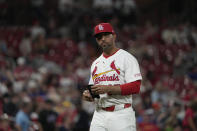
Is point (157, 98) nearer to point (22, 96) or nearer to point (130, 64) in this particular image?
point (22, 96)

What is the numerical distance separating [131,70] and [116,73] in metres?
0.18

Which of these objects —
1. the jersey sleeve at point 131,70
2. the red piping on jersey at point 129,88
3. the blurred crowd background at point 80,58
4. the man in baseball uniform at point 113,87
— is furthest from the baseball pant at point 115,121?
the blurred crowd background at point 80,58

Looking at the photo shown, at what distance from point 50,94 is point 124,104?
19.6ft

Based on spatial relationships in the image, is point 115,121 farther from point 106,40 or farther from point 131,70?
point 106,40

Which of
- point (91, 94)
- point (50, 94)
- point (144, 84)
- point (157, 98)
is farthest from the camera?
point (144, 84)

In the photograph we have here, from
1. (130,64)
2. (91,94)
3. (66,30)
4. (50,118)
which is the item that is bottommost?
(50,118)

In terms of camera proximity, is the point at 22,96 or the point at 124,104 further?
the point at 22,96

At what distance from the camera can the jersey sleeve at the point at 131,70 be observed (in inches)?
162

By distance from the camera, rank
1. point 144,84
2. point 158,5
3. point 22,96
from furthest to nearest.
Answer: point 158,5 → point 144,84 → point 22,96

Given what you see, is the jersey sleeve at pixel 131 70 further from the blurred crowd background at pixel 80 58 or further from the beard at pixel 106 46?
the blurred crowd background at pixel 80 58

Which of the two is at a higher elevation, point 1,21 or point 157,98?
point 1,21

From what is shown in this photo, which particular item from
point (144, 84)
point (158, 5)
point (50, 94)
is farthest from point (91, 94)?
point (158, 5)

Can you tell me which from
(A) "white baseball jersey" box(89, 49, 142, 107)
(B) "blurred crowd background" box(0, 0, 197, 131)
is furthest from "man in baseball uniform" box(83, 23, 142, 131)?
(B) "blurred crowd background" box(0, 0, 197, 131)

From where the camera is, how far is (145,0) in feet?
56.9
